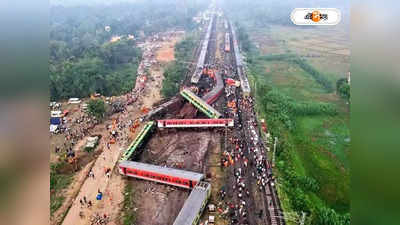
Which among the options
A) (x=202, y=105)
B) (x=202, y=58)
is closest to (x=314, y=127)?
(x=202, y=105)

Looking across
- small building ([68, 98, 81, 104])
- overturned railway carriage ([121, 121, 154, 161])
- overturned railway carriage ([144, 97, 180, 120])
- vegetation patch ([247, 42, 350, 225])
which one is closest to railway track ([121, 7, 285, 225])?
overturned railway carriage ([144, 97, 180, 120])

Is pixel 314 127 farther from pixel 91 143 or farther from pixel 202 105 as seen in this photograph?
pixel 91 143

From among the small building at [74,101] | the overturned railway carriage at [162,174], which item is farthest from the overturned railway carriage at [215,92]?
the small building at [74,101]

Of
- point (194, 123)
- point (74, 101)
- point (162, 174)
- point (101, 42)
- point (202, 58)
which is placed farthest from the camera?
point (101, 42)

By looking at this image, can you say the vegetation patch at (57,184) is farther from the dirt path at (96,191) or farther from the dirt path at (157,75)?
the dirt path at (157,75)
